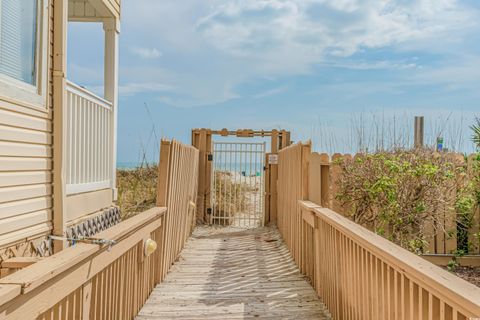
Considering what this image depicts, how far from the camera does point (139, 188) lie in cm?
957

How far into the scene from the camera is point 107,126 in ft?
16.9

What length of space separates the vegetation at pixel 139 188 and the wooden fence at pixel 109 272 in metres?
3.70

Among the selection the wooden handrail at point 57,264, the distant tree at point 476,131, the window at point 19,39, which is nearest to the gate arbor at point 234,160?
the distant tree at point 476,131

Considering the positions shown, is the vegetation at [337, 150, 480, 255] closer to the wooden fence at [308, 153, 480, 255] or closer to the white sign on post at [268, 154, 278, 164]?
the wooden fence at [308, 153, 480, 255]

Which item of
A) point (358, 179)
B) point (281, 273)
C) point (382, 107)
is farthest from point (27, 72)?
point (382, 107)

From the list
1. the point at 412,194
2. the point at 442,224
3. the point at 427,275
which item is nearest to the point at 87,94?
A: the point at 427,275

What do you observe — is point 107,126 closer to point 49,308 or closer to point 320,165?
point 320,165

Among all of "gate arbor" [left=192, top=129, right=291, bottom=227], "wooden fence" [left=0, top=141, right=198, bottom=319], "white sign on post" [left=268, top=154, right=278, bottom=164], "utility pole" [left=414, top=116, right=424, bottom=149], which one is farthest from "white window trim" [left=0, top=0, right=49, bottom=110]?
"white sign on post" [left=268, top=154, right=278, bottom=164]

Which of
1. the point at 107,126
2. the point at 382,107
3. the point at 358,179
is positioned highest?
the point at 382,107

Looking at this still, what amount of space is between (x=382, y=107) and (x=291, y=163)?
1.63m

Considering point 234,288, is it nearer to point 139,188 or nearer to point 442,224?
point 442,224

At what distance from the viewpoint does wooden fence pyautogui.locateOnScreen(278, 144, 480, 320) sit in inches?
55.2

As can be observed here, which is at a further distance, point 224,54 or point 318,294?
point 224,54

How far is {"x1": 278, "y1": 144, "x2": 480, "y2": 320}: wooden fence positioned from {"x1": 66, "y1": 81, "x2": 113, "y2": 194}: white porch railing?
240 cm
